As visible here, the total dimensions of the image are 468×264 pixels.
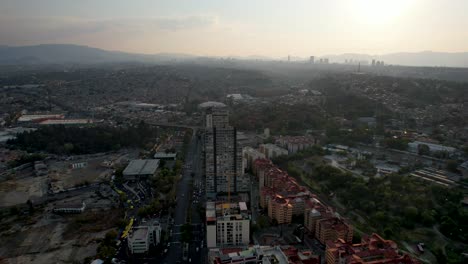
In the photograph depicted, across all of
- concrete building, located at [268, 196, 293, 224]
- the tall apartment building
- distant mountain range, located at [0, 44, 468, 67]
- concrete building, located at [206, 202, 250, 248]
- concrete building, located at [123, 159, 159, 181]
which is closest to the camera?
concrete building, located at [206, 202, 250, 248]

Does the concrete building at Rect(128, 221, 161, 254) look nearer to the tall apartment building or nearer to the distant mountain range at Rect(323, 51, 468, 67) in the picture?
the tall apartment building

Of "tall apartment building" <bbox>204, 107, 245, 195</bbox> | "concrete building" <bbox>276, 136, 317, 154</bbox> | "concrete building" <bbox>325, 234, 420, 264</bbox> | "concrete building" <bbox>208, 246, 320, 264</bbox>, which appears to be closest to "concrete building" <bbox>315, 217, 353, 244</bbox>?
"concrete building" <bbox>325, 234, 420, 264</bbox>

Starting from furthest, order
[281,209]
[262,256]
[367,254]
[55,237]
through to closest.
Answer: [281,209], [55,237], [262,256], [367,254]

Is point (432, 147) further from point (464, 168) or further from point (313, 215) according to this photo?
point (313, 215)

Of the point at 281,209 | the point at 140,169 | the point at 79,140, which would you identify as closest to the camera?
the point at 281,209

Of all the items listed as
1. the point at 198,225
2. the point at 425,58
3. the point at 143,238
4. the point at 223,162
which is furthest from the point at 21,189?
the point at 425,58

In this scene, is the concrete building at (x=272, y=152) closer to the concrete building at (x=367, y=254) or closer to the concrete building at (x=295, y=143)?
the concrete building at (x=295, y=143)

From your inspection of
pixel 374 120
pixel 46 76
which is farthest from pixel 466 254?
pixel 46 76

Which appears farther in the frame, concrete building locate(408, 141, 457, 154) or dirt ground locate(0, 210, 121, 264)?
concrete building locate(408, 141, 457, 154)
